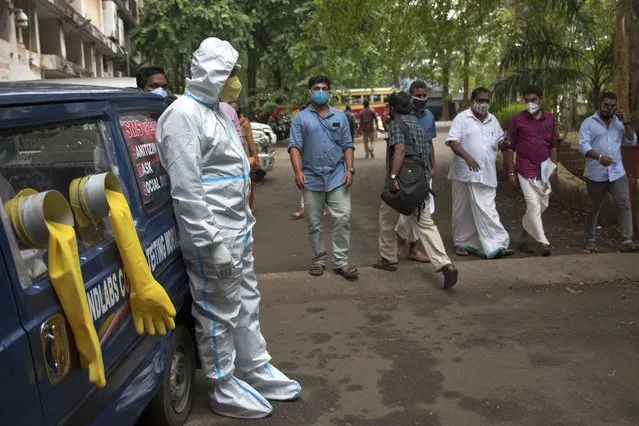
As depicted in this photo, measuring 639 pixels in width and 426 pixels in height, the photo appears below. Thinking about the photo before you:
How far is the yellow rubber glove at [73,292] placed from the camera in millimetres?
2090

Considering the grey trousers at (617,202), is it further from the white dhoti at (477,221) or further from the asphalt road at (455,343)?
the white dhoti at (477,221)

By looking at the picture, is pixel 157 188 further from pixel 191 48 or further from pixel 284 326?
pixel 191 48

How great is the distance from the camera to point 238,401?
3.52 metres

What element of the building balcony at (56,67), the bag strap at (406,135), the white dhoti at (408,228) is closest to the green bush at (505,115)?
the white dhoti at (408,228)

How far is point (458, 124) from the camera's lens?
6680mm

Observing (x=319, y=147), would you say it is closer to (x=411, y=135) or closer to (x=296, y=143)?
(x=296, y=143)

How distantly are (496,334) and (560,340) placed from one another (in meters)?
0.43

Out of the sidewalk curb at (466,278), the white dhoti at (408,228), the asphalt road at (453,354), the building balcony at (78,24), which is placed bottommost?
the asphalt road at (453,354)

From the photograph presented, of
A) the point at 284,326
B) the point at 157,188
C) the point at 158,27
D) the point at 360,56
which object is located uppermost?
the point at 158,27

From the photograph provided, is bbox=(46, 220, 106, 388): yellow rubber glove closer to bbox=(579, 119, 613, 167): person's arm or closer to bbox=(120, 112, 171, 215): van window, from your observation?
bbox=(120, 112, 171, 215): van window

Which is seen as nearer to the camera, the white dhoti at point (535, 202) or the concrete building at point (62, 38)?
the white dhoti at point (535, 202)

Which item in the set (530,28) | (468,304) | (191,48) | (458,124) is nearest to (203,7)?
(191,48)

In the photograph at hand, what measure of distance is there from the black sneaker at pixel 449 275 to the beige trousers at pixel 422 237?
0.12ft

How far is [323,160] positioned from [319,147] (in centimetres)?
12
